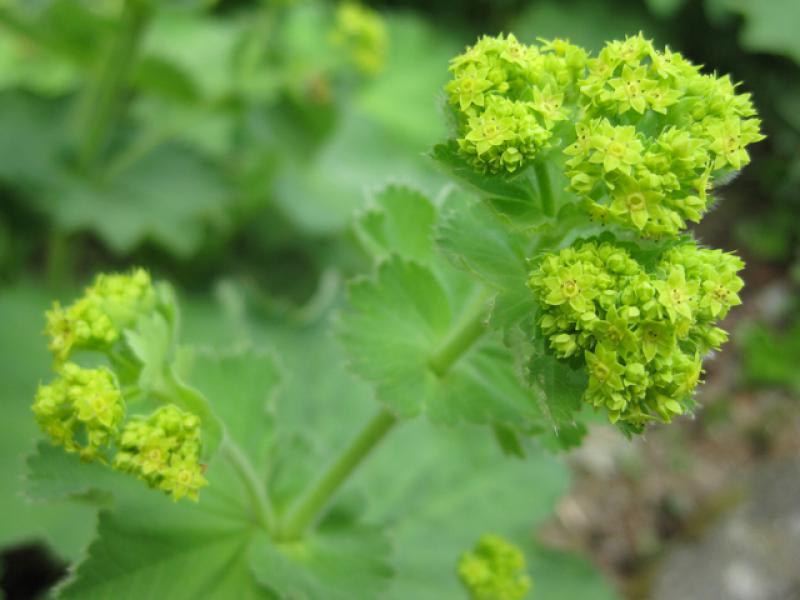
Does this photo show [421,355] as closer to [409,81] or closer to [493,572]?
[493,572]

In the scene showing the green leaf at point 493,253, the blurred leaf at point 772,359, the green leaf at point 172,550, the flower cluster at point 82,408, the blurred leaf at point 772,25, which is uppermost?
the blurred leaf at point 772,25

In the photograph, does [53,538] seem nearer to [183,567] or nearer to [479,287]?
[183,567]

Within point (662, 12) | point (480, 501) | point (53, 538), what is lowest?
point (53, 538)

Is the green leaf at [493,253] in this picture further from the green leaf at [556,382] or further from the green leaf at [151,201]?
the green leaf at [151,201]

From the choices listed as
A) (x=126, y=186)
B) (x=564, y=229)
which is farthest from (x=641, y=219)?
(x=126, y=186)

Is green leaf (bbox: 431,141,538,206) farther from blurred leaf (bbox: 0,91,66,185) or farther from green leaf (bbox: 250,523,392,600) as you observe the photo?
blurred leaf (bbox: 0,91,66,185)

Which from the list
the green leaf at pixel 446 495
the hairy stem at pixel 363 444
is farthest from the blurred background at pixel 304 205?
the hairy stem at pixel 363 444

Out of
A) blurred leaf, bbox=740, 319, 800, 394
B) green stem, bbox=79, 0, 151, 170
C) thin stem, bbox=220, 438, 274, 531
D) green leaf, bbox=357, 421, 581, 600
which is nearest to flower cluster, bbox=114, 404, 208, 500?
thin stem, bbox=220, 438, 274, 531
